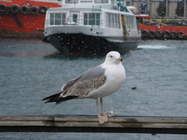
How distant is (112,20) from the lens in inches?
936

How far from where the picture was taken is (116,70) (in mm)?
4594

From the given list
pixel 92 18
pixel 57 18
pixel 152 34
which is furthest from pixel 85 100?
pixel 152 34

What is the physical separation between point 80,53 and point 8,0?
15548mm

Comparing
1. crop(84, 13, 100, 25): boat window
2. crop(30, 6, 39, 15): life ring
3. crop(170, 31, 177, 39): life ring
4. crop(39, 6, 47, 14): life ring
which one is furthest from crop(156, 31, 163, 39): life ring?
crop(84, 13, 100, 25): boat window

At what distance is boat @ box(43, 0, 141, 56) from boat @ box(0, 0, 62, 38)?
1093 cm

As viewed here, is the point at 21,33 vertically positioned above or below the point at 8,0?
below

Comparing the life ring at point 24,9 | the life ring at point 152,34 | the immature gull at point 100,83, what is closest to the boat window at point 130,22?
the life ring at point 24,9

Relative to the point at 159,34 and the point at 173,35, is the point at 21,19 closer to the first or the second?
the point at 159,34

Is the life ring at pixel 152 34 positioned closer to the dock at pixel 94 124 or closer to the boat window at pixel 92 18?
the boat window at pixel 92 18

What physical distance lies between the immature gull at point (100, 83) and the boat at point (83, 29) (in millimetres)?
16058

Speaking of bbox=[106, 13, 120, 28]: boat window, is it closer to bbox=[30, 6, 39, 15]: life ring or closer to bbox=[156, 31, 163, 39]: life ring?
bbox=[30, 6, 39, 15]: life ring

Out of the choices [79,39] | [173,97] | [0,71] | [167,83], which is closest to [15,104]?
[173,97]

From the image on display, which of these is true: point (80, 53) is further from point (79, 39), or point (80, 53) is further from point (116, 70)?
point (116, 70)

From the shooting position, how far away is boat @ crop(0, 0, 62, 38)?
3453 cm
